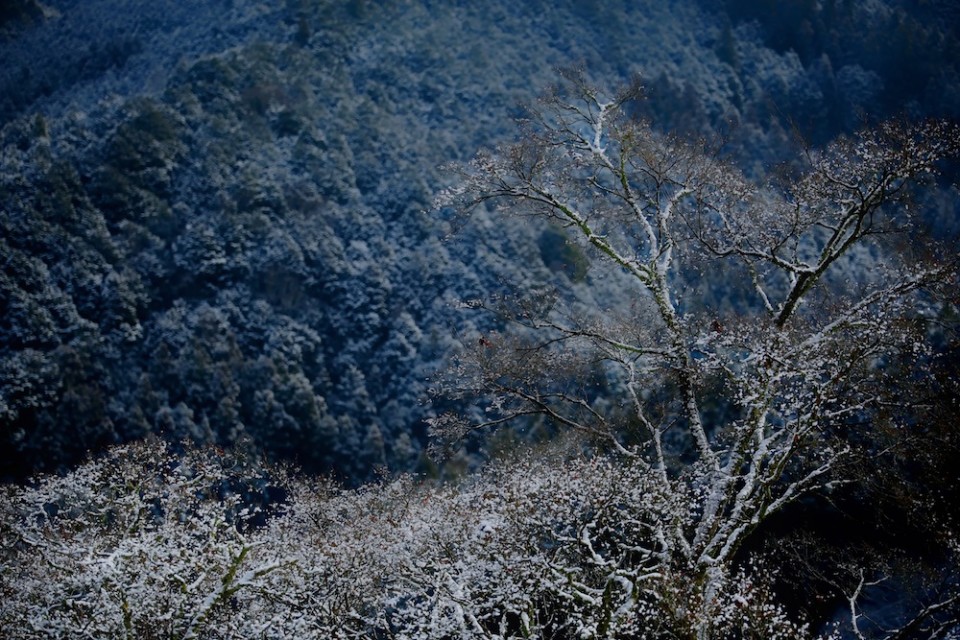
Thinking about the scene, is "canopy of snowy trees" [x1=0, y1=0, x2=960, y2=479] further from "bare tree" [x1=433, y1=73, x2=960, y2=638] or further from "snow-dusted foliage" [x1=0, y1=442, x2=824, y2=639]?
"snow-dusted foliage" [x1=0, y1=442, x2=824, y2=639]

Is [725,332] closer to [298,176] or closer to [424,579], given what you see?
[424,579]

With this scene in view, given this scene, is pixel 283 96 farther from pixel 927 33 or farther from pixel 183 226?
pixel 927 33

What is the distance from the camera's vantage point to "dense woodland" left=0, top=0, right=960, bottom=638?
9.29 metres

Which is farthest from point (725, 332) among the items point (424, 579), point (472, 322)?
point (472, 322)

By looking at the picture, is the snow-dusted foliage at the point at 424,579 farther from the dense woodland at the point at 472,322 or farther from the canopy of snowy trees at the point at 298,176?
the canopy of snowy trees at the point at 298,176

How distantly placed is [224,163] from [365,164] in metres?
6.86

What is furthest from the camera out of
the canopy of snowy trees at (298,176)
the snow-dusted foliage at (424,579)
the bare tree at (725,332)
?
the canopy of snowy trees at (298,176)

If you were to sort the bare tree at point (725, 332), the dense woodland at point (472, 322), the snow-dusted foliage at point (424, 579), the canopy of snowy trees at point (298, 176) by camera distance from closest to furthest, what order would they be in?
1. the snow-dusted foliage at point (424, 579)
2. the bare tree at point (725, 332)
3. the dense woodland at point (472, 322)
4. the canopy of snowy trees at point (298, 176)

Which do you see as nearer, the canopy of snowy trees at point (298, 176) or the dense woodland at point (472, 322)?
the dense woodland at point (472, 322)

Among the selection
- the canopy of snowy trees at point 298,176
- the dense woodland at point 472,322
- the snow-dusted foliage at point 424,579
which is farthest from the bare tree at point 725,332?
the canopy of snowy trees at point 298,176

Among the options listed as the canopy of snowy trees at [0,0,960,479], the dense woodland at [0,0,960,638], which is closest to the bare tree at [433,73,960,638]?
the dense woodland at [0,0,960,638]

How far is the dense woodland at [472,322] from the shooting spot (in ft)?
30.5

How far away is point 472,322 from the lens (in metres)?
31.8

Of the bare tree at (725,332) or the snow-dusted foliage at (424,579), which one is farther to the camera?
the bare tree at (725,332)
